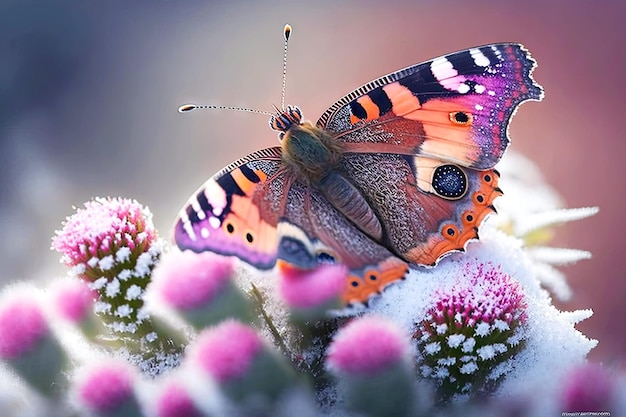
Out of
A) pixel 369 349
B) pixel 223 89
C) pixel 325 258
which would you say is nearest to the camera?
pixel 369 349

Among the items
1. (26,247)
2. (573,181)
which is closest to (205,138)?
(26,247)

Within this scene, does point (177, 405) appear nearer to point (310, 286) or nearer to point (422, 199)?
point (310, 286)

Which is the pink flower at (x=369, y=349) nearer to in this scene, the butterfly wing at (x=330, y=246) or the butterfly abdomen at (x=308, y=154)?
the butterfly wing at (x=330, y=246)

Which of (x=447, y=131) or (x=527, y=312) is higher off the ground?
(x=447, y=131)

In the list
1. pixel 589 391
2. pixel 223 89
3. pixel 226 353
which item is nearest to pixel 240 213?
pixel 226 353

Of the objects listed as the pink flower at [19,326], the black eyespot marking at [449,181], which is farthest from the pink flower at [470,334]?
the pink flower at [19,326]

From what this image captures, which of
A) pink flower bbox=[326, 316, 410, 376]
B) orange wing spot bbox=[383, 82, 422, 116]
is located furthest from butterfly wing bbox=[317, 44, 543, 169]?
pink flower bbox=[326, 316, 410, 376]
